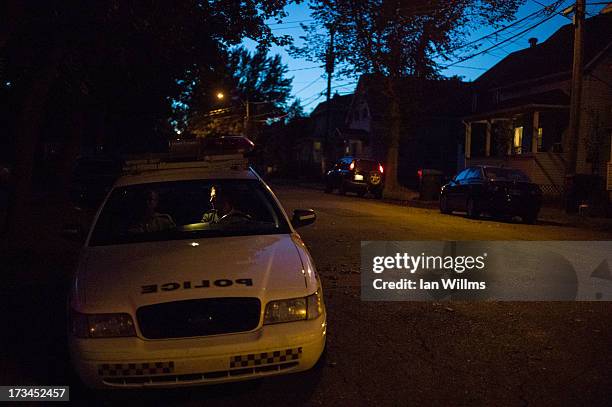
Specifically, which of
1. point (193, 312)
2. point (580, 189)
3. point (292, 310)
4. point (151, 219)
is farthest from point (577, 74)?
point (193, 312)

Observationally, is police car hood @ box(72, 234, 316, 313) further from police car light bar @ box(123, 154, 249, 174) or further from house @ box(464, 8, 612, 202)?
house @ box(464, 8, 612, 202)

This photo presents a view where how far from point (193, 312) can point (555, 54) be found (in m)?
34.6

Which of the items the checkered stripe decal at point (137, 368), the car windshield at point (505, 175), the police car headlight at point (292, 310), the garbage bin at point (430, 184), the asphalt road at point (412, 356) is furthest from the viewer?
the garbage bin at point (430, 184)

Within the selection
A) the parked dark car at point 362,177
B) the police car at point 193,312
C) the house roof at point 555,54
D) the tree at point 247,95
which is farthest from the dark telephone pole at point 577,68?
the tree at point 247,95

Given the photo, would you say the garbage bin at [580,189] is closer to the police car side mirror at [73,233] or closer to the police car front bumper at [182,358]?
the police car side mirror at [73,233]

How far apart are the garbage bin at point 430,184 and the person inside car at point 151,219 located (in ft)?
73.6

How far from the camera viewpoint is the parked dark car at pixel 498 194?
1753cm

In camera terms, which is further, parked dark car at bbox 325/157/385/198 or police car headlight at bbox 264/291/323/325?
parked dark car at bbox 325/157/385/198

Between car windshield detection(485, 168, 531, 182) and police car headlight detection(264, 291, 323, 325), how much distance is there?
14815 mm

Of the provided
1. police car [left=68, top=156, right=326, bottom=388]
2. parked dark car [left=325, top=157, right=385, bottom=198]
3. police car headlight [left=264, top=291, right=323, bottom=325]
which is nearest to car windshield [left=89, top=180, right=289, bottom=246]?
police car [left=68, top=156, right=326, bottom=388]

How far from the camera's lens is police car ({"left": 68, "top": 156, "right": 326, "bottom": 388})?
13.6 feet

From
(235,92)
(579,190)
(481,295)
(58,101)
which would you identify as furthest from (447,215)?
(235,92)

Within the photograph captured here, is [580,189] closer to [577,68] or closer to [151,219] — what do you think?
[577,68]

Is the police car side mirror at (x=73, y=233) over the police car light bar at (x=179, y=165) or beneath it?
beneath
